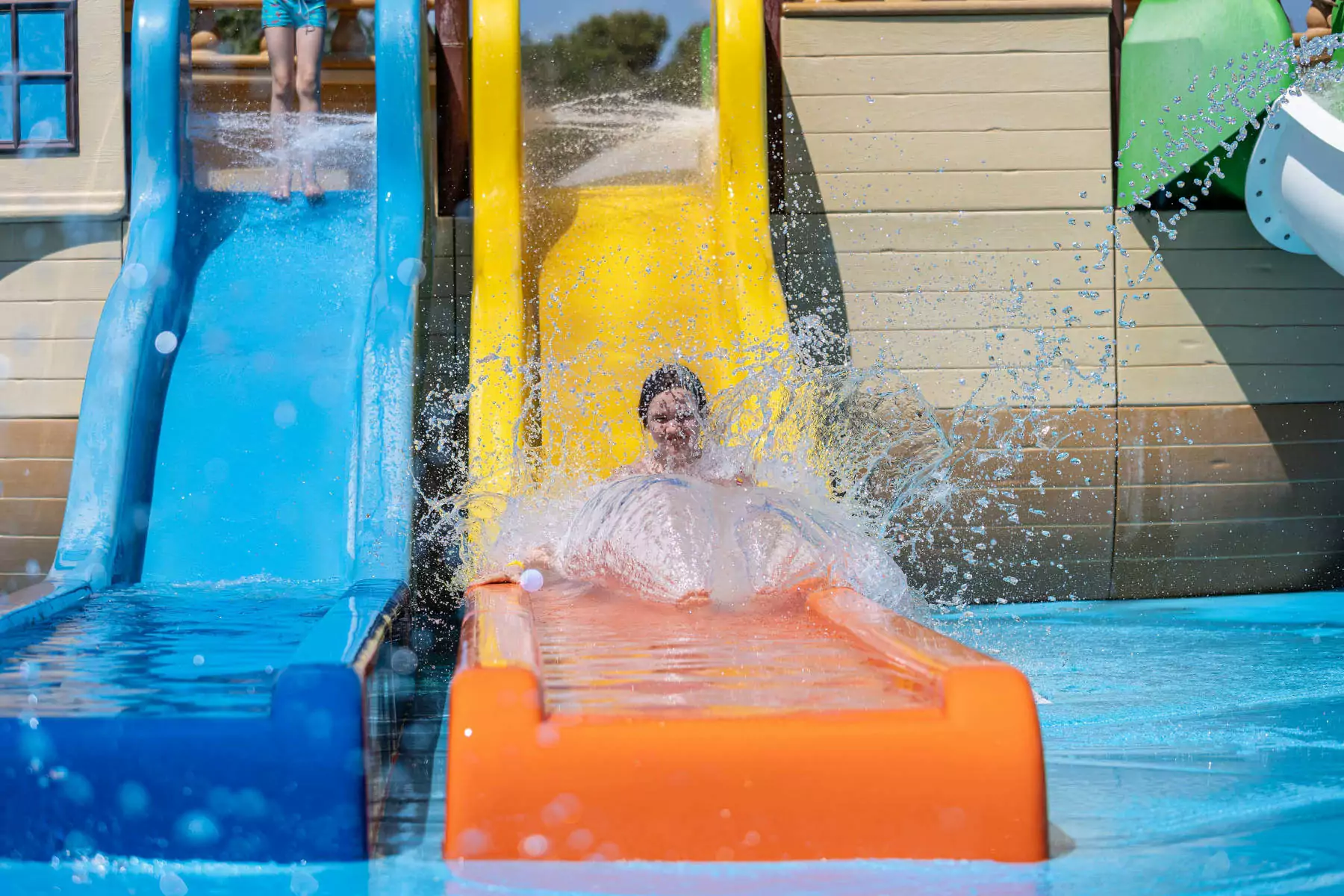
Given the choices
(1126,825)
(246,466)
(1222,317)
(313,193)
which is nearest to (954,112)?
(1222,317)

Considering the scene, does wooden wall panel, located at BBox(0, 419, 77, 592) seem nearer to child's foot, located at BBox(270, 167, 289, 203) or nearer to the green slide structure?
child's foot, located at BBox(270, 167, 289, 203)

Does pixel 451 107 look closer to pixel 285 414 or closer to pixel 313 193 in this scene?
pixel 313 193

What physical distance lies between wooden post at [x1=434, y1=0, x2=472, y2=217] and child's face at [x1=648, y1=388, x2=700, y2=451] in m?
1.55

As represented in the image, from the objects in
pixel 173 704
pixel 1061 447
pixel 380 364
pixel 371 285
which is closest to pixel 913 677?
pixel 173 704

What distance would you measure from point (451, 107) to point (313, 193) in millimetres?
639

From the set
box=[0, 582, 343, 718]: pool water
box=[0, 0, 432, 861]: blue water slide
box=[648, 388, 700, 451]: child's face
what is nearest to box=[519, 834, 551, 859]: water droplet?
box=[0, 0, 432, 861]: blue water slide

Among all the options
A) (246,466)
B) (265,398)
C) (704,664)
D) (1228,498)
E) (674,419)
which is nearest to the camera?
(704,664)

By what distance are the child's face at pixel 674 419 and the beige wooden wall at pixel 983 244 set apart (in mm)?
1224

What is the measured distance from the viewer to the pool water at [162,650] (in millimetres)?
2180

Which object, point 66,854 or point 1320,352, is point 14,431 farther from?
point 1320,352

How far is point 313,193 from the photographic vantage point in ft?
15.5

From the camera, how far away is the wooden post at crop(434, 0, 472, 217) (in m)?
4.89

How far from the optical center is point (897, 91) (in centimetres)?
500

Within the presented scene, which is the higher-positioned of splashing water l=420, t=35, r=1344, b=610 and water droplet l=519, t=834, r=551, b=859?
splashing water l=420, t=35, r=1344, b=610
